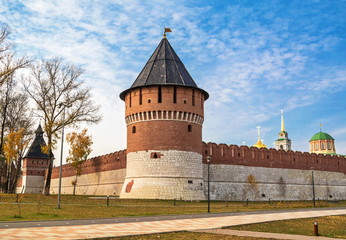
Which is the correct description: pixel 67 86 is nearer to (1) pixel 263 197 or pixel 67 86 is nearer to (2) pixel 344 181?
(1) pixel 263 197

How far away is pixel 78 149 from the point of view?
49125 millimetres

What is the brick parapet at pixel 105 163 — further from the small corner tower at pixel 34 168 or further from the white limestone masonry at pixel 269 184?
the small corner tower at pixel 34 168

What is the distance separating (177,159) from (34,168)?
4005cm

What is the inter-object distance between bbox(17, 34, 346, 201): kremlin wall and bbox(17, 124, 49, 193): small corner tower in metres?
19.3

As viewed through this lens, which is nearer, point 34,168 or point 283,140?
point 34,168

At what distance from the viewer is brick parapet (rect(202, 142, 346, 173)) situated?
129 feet

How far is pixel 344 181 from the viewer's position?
52.8 m

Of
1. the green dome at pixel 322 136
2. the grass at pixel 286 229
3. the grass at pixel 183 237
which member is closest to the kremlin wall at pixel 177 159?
the grass at pixel 286 229

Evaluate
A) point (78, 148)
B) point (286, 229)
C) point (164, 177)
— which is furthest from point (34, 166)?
point (286, 229)

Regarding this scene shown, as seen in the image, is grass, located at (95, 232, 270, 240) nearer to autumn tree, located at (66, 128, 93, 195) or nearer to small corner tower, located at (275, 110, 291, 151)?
autumn tree, located at (66, 128, 93, 195)

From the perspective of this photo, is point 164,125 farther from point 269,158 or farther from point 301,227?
point 301,227

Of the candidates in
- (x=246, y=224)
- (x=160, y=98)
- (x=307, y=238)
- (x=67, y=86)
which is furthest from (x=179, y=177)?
(x=307, y=238)

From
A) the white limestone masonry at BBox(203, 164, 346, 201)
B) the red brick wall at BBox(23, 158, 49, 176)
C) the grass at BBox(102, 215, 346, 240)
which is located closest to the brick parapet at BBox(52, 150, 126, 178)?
the white limestone masonry at BBox(203, 164, 346, 201)

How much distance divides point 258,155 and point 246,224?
98.3ft
